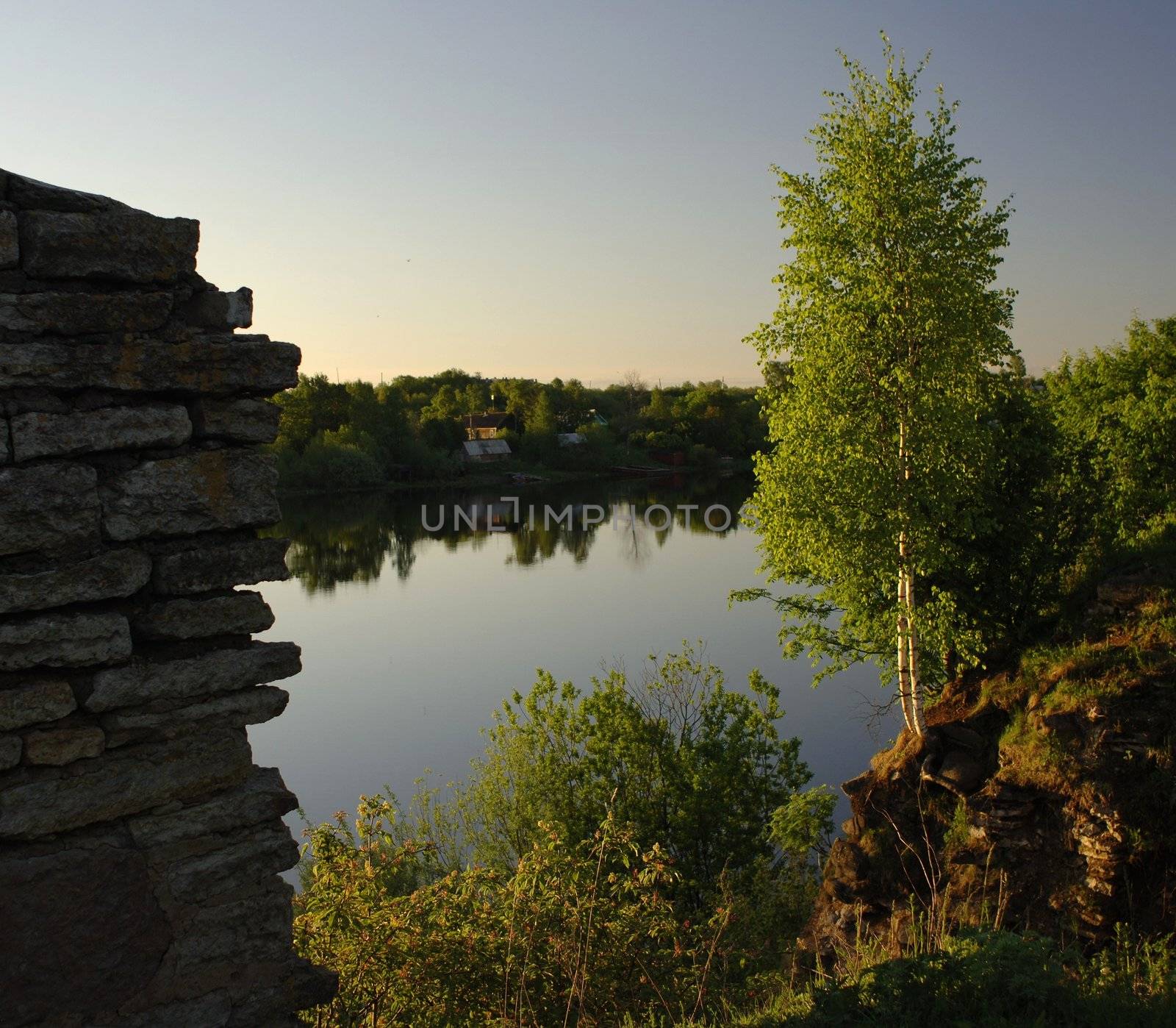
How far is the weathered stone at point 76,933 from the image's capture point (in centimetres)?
295

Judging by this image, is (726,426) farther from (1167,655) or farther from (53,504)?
(53,504)

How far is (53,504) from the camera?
3.02 metres

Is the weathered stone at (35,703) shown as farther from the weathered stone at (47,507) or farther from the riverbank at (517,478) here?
the riverbank at (517,478)

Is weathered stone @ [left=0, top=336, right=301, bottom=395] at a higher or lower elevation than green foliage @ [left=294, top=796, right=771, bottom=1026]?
higher

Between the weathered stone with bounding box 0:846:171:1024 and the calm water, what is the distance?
1210 centimetres

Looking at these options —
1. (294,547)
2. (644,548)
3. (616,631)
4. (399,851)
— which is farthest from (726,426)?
(399,851)

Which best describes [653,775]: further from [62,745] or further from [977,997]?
→ [62,745]

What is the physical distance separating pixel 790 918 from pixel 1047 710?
3.68m

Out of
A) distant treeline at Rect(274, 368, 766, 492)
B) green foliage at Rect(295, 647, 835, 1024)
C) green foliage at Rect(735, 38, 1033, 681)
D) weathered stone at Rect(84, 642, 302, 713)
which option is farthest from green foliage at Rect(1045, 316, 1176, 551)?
distant treeline at Rect(274, 368, 766, 492)

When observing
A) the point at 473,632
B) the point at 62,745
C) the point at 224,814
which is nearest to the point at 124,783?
the point at 62,745

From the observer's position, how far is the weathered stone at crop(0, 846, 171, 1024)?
2.95 metres

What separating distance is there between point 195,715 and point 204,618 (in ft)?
1.04

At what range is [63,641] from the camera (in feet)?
9.79

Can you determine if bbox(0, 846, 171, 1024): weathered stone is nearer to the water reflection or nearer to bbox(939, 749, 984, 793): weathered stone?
bbox(939, 749, 984, 793): weathered stone
